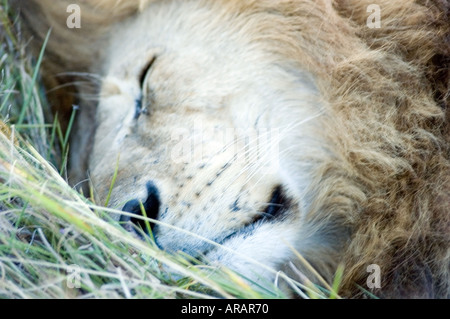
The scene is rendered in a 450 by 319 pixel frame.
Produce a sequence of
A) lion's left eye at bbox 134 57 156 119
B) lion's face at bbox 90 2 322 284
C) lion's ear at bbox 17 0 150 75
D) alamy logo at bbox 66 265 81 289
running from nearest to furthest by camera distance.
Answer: alamy logo at bbox 66 265 81 289, lion's face at bbox 90 2 322 284, lion's left eye at bbox 134 57 156 119, lion's ear at bbox 17 0 150 75

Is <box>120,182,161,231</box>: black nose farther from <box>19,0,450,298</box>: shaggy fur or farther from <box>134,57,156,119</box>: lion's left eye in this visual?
<box>134,57,156,119</box>: lion's left eye

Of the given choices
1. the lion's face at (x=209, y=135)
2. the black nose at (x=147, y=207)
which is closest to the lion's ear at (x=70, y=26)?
the lion's face at (x=209, y=135)

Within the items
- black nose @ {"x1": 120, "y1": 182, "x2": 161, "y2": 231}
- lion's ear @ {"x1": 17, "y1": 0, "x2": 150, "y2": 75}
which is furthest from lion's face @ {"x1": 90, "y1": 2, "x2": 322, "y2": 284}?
lion's ear @ {"x1": 17, "y1": 0, "x2": 150, "y2": 75}

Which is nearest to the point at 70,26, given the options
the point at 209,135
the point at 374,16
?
the point at 209,135

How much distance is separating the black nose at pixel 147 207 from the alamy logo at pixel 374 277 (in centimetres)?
61

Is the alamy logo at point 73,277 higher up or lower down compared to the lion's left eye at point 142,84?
lower down

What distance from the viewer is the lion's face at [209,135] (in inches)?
69.4

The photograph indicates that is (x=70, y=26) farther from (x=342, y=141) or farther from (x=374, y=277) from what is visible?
(x=374, y=277)

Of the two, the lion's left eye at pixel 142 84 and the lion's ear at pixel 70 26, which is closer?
the lion's left eye at pixel 142 84

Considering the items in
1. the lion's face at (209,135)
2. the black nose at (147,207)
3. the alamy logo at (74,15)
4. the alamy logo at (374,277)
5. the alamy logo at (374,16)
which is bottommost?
the alamy logo at (374,277)

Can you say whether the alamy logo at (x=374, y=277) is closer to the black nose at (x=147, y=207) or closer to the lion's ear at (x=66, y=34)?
the black nose at (x=147, y=207)

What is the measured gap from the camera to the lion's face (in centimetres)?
176

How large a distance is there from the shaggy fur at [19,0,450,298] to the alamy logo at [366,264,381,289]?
0.05ft
